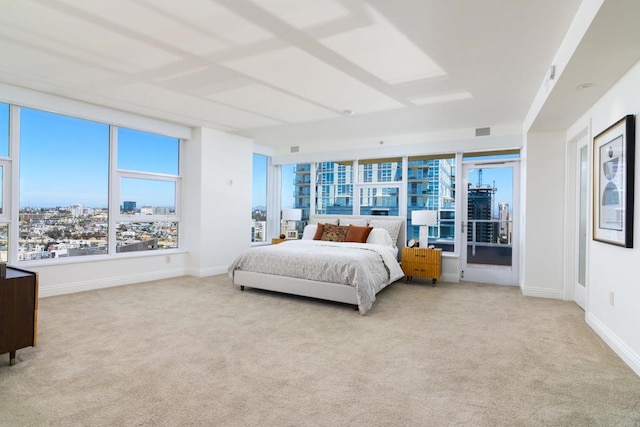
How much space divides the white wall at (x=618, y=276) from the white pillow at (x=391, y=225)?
9.29ft

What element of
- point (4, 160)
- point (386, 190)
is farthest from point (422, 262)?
point (4, 160)

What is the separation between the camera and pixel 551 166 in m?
4.75

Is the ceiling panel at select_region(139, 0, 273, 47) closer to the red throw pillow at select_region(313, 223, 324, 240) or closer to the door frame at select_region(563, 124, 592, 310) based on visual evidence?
the red throw pillow at select_region(313, 223, 324, 240)

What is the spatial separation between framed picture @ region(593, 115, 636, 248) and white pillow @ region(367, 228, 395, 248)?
9.40 ft

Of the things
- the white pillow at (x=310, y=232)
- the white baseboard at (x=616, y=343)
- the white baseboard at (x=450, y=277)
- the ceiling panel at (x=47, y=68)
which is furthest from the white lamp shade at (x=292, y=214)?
the white baseboard at (x=616, y=343)

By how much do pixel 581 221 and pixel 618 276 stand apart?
1705 millimetres

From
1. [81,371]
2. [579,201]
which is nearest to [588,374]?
[579,201]

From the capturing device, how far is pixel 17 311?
2.53 m

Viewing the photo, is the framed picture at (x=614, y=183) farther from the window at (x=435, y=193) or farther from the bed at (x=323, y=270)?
the window at (x=435, y=193)

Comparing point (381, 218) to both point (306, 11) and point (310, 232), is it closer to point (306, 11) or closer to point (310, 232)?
point (310, 232)

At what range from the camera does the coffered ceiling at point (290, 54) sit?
8.01ft

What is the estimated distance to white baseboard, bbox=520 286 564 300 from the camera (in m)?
4.73

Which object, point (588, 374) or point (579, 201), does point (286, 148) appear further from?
point (588, 374)

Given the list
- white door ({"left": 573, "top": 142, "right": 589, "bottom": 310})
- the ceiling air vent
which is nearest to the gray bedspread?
white door ({"left": 573, "top": 142, "right": 589, "bottom": 310})
